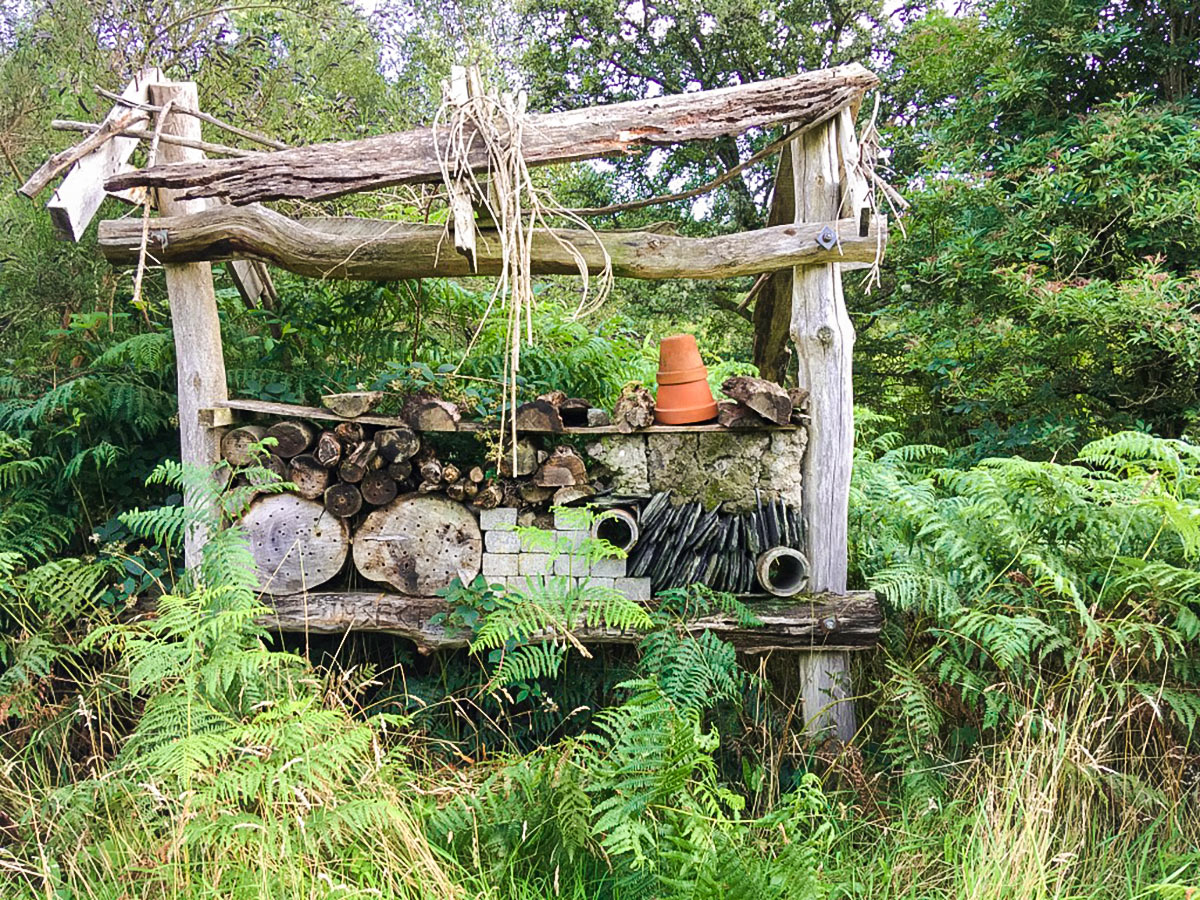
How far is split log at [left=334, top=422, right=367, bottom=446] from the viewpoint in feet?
12.6

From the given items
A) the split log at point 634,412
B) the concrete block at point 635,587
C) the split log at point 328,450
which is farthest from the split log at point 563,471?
the split log at point 328,450

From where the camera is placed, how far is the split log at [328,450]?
12.4ft

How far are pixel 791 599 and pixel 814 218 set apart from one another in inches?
64.9

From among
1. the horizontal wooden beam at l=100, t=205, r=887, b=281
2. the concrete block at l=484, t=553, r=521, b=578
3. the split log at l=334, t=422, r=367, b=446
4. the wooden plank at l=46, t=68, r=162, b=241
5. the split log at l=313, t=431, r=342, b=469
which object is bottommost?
the concrete block at l=484, t=553, r=521, b=578

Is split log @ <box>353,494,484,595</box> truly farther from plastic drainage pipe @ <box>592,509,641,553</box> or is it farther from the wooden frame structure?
plastic drainage pipe @ <box>592,509,641,553</box>

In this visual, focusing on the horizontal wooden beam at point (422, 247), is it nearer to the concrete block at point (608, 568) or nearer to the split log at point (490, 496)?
the split log at point (490, 496)

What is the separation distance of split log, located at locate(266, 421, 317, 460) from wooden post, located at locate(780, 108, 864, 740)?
7.35ft

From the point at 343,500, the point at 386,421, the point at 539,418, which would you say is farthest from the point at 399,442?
the point at 539,418

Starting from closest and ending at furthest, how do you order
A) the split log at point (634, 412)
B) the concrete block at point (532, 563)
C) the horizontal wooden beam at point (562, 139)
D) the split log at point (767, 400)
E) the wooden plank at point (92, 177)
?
the wooden plank at point (92, 177) → the horizontal wooden beam at point (562, 139) → the split log at point (767, 400) → the split log at point (634, 412) → the concrete block at point (532, 563)

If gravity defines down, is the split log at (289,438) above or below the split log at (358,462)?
above

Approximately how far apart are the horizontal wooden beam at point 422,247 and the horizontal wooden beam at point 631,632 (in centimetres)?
145

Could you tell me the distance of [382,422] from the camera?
3.78 metres

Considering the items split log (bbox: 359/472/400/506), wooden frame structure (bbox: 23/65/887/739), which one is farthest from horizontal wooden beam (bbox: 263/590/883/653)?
split log (bbox: 359/472/400/506)

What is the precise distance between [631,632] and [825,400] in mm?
1308
